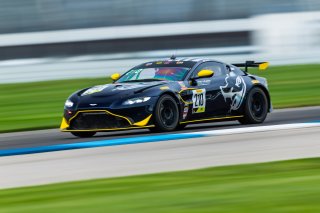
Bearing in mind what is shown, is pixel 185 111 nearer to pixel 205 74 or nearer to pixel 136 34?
pixel 205 74

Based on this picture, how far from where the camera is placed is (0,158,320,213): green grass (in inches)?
262

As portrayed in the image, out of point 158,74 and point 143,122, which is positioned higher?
point 158,74

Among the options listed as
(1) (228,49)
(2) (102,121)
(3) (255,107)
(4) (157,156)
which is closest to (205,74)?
(3) (255,107)

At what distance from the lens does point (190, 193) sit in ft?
24.0

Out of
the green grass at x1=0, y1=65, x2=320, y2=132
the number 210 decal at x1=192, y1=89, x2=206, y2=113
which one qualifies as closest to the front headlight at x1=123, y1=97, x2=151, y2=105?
the number 210 decal at x1=192, y1=89, x2=206, y2=113

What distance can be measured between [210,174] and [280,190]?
4.17 ft

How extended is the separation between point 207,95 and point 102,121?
6.23ft

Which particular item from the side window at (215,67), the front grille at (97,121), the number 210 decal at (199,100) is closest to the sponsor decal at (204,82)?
the number 210 decal at (199,100)

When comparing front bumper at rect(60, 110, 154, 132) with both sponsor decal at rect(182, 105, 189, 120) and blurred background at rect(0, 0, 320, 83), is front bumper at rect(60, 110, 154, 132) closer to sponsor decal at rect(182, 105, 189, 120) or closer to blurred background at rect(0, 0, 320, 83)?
sponsor decal at rect(182, 105, 189, 120)

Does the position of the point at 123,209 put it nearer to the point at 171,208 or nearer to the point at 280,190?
the point at 171,208

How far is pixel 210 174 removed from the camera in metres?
8.50

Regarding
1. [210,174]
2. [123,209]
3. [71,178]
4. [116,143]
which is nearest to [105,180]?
[71,178]

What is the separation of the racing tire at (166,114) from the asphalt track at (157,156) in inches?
32.2

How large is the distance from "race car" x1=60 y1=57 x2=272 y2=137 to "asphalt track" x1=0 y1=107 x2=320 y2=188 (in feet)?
1.39
